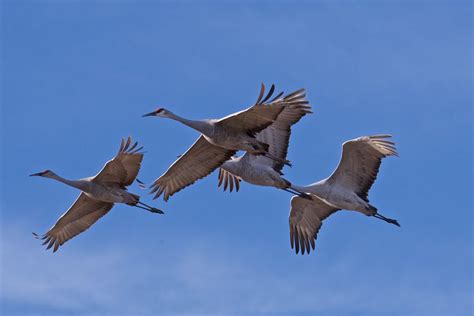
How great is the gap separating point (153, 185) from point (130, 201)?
53.2 inches

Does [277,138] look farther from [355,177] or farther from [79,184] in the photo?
[79,184]

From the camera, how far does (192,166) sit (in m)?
34.6

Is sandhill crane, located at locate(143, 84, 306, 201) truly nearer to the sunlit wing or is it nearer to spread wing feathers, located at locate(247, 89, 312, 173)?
the sunlit wing

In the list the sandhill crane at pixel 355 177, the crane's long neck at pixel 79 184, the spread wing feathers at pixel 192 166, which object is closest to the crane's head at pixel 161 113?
the spread wing feathers at pixel 192 166

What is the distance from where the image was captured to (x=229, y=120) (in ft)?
104

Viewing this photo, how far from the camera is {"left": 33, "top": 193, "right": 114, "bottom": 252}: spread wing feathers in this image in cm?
3481

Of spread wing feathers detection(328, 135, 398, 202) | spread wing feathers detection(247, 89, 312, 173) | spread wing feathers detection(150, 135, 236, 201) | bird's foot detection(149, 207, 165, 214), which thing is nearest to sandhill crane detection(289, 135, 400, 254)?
spread wing feathers detection(328, 135, 398, 202)

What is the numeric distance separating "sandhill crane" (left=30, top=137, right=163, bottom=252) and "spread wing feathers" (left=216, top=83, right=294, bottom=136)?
8.07 feet

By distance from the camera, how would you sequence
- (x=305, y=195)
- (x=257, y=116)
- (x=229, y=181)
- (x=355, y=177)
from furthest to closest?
1. (x=229, y=181)
2. (x=305, y=195)
3. (x=355, y=177)
4. (x=257, y=116)

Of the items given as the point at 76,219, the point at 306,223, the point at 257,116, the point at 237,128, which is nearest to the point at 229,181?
the point at 306,223

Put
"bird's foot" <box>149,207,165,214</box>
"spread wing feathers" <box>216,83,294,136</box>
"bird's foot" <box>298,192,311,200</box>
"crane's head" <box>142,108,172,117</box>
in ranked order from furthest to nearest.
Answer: "bird's foot" <box>298,192,311,200</box>, "bird's foot" <box>149,207,165,214</box>, "crane's head" <box>142,108,172,117</box>, "spread wing feathers" <box>216,83,294,136</box>

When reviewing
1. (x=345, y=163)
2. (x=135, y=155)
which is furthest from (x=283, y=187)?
(x=135, y=155)

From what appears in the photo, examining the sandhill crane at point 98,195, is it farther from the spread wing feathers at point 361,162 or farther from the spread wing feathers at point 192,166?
the spread wing feathers at point 361,162

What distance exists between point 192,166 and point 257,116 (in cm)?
344
